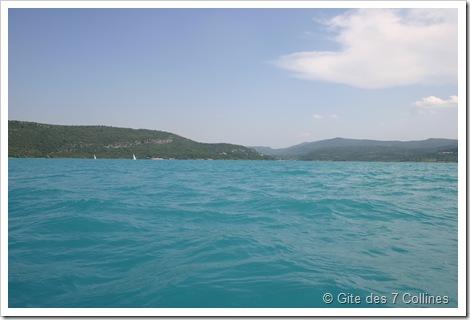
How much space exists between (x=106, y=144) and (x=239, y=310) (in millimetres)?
142186

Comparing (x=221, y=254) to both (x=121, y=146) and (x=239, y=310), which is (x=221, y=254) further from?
(x=121, y=146)

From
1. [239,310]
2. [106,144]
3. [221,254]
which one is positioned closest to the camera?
[239,310]

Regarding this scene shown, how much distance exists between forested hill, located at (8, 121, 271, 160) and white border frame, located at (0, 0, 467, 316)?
98586 millimetres

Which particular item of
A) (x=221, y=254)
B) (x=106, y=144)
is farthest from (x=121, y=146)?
(x=221, y=254)

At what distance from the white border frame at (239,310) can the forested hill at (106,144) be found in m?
98.6

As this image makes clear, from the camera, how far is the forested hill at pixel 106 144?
103044 mm

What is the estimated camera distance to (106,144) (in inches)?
5276

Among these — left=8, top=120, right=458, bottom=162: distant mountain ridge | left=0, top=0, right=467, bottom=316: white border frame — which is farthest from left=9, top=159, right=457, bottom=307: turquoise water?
left=8, top=120, right=458, bottom=162: distant mountain ridge

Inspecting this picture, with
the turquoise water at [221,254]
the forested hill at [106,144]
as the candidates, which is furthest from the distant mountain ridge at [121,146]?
the turquoise water at [221,254]

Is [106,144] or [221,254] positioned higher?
[106,144]

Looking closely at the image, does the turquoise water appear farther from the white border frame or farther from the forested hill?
the forested hill

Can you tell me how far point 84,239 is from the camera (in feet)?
29.6

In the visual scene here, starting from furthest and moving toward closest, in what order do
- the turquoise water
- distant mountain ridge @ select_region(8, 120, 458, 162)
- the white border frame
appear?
distant mountain ridge @ select_region(8, 120, 458, 162) → the turquoise water → the white border frame

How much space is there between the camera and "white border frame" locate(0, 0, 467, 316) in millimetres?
4717
